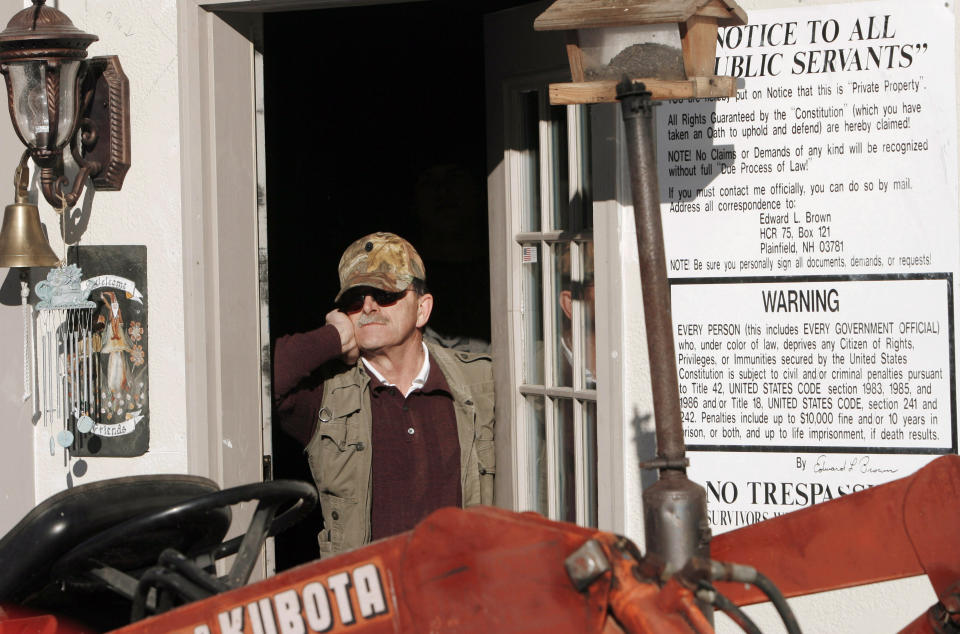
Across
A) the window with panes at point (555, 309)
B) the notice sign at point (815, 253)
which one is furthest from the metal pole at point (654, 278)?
the window with panes at point (555, 309)

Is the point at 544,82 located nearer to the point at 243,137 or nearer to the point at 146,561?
the point at 243,137

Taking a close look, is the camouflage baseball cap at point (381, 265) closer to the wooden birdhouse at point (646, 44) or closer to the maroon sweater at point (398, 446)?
the maroon sweater at point (398, 446)

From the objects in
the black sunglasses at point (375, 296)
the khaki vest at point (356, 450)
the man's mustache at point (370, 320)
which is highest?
the black sunglasses at point (375, 296)

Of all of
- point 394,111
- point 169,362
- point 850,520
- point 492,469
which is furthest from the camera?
point 394,111

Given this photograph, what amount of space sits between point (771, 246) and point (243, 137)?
1715 mm

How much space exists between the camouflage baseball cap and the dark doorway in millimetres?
1169

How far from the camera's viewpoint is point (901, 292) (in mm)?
2934

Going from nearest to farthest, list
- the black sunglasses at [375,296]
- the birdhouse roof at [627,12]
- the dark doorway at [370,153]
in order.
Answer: the birdhouse roof at [627,12] → the black sunglasses at [375,296] → the dark doorway at [370,153]

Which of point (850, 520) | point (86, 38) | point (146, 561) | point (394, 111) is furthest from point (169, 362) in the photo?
point (394, 111)

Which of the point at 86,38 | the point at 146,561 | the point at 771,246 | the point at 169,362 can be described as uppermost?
the point at 86,38

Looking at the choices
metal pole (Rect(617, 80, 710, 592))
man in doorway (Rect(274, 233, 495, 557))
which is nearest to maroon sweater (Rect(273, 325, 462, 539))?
man in doorway (Rect(274, 233, 495, 557))

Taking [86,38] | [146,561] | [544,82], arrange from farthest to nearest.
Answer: [544,82], [86,38], [146,561]

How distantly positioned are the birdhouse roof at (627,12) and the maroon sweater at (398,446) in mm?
1707

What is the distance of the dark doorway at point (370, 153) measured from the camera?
17.5 ft
